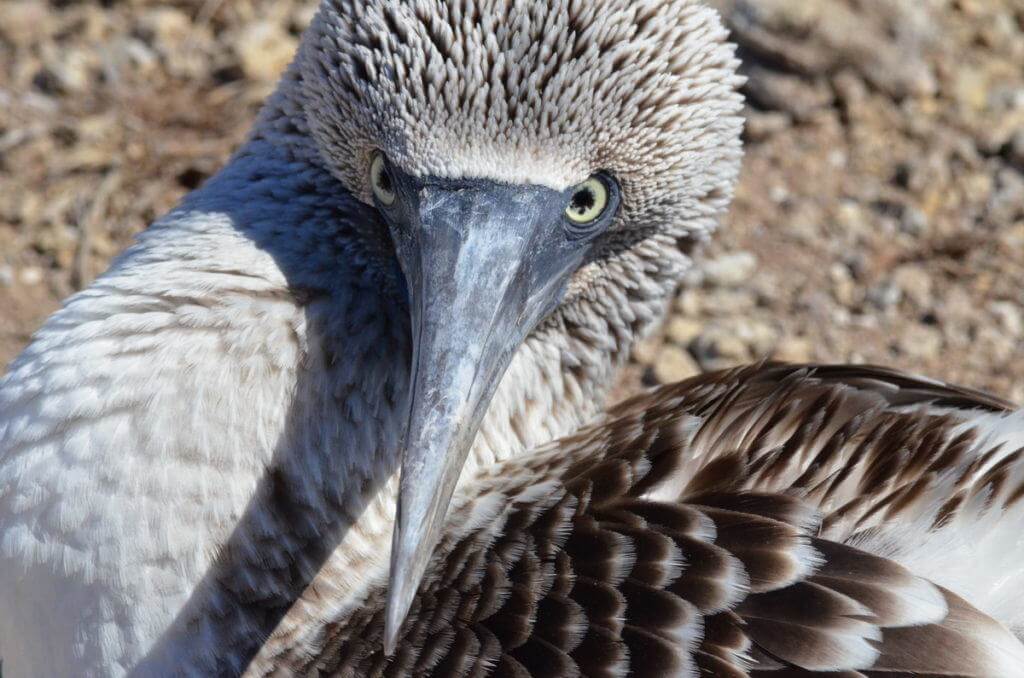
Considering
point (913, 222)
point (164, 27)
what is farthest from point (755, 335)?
point (164, 27)

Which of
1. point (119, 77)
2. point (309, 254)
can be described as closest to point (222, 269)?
point (309, 254)

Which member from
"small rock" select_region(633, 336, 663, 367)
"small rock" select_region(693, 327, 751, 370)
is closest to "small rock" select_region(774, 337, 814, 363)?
"small rock" select_region(693, 327, 751, 370)

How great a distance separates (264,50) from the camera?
5.30m

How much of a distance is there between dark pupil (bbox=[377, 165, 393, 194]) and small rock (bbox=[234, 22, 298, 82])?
2.88m

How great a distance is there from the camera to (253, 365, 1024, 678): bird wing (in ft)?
7.26

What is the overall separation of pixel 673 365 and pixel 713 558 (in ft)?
7.02

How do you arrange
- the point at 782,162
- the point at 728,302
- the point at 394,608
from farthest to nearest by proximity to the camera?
the point at 782,162, the point at 728,302, the point at 394,608

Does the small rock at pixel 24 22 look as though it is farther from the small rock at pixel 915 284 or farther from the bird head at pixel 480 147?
the small rock at pixel 915 284

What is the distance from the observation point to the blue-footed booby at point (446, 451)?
225 centimetres

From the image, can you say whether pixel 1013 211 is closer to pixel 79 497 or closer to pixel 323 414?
pixel 323 414

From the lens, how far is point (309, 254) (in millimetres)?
2678

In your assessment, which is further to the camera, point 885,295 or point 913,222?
point 913,222

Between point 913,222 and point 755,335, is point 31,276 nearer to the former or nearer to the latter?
point 755,335

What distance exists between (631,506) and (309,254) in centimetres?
88
